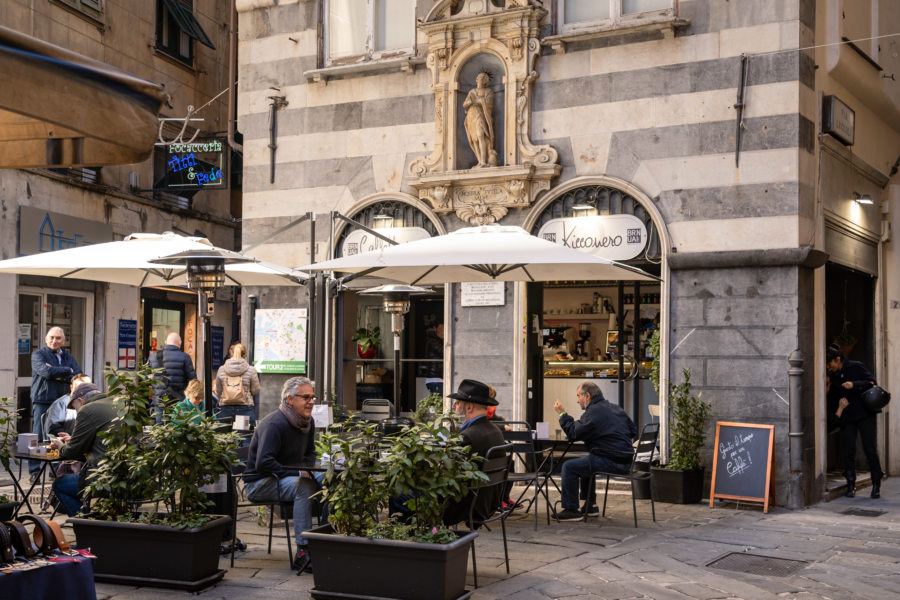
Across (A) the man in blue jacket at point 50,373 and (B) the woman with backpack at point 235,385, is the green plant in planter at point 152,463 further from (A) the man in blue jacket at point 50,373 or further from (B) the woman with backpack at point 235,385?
(A) the man in blue jacket at point 50,373

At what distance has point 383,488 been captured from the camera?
590cm

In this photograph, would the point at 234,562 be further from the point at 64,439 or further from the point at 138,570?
the point at 64,439

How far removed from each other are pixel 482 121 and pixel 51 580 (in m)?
8.71

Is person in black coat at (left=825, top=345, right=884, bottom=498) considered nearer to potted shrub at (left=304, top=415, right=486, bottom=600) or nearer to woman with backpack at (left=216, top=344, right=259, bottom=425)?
woman with backpack at (left=216, top=344, right=259, bottom=425)

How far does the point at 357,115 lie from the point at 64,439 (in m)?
5.73

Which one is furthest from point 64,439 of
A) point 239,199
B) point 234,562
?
point 239,199

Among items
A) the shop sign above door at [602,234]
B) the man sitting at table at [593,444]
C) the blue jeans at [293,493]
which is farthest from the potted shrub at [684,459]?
the blue jeans at [293,493]

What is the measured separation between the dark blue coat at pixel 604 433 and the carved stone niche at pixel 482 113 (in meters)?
3.36

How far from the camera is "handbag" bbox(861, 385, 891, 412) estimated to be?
11258mm

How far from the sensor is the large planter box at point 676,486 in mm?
10336

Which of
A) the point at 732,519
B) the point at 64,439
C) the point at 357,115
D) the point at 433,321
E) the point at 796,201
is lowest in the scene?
the point at 732,519

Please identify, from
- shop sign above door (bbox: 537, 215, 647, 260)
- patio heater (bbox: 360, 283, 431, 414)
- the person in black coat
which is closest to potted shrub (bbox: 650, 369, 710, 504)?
shop sign above door (bbox: 537, 215, 647, 260)

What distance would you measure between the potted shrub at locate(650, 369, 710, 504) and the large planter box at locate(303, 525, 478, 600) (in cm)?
489

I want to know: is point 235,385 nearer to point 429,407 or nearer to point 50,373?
point 50,373
